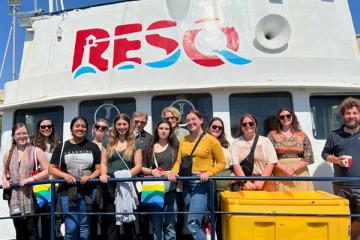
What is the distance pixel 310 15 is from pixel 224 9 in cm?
109

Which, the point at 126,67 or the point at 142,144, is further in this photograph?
the point at 126,67

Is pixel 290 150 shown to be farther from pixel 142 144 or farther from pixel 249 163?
pixel 142 144

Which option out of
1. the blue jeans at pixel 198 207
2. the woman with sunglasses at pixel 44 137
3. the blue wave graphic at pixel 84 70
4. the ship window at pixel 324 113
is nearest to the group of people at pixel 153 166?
the blue jeans at pixel 198 207

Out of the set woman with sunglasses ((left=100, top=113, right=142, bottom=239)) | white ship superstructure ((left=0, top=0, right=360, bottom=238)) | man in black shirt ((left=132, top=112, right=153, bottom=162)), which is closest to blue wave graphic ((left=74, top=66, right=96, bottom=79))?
white ship superstructure ((left=0, top=0, right=360, bottom=238))

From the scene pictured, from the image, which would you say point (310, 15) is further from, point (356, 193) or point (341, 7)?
point (356, 193)

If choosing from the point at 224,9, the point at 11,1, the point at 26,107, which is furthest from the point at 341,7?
the point at 11,1

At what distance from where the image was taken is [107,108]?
523 cm

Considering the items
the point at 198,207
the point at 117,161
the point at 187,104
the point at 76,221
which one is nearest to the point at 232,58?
the point at 187,104

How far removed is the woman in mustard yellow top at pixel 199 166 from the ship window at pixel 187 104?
1.32 metres

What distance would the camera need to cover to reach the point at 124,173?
3715mm

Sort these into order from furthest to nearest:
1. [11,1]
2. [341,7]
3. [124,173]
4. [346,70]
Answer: [11,1]
[341,7]
[346,70]
[124,173]

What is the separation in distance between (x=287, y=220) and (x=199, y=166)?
2.75 ft

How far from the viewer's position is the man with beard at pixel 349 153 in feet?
12.3

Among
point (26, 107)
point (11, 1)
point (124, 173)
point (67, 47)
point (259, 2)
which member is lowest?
point (124, 173)
